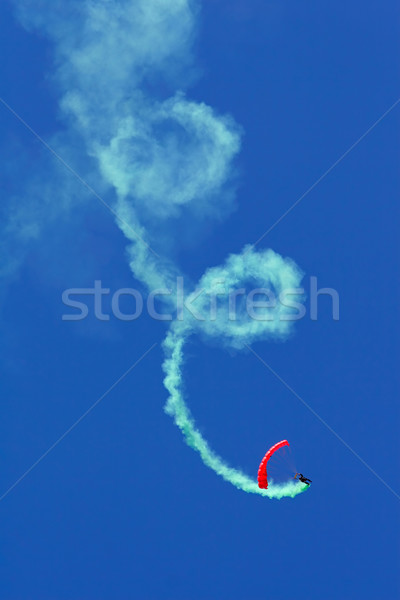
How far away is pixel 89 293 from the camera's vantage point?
30547mm

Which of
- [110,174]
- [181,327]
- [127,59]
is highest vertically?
[127,59]

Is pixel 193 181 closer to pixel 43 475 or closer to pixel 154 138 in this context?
pixel 154 138

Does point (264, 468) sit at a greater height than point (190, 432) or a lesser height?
lesser

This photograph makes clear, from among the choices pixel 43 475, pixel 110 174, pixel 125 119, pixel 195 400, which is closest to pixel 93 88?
pixel 125 119

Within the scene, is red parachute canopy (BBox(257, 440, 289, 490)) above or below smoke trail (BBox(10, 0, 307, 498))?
below

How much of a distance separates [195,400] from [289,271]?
28.4 feet

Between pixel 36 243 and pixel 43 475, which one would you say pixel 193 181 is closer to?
pixel 36 243

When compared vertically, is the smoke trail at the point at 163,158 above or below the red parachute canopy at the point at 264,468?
above

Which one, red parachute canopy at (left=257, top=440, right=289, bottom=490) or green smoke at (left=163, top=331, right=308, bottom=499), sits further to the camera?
green smoke at (left=163, top=331, right=308, bottom=499)

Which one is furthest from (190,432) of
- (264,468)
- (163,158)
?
(163,158)

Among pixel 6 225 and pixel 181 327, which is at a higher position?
pixel 181 327

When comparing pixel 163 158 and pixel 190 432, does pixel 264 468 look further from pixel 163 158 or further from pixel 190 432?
pixel 163 158

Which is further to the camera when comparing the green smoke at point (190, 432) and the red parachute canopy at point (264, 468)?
the green smoke at point (190, 432)

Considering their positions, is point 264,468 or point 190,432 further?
point 190,432
